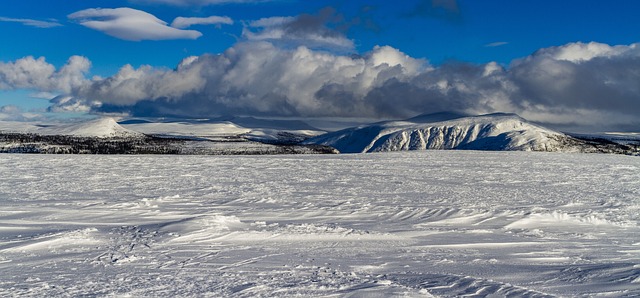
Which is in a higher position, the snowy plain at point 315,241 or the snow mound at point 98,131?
the snow mound at point 98,131

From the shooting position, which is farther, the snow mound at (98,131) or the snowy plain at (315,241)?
the snow mound at (98,131)

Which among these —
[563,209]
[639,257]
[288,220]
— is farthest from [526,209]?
[288,220]

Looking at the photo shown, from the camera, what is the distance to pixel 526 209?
21.2 m

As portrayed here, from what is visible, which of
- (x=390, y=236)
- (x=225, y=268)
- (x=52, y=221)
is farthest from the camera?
(x=52, y=221)

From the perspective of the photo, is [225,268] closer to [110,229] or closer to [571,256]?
[110,229]

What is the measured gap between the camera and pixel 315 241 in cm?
1434

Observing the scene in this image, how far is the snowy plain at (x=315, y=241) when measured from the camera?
398 inches

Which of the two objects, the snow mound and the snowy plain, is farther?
the snow mound

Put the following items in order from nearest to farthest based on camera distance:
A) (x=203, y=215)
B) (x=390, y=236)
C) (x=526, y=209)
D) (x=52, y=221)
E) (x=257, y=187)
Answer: (x=390, y=236)
(x=52, y=221)
(x=203, y=215)
(x=526, y=209)
(x=257, y=187)

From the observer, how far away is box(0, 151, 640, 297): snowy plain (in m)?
10.1

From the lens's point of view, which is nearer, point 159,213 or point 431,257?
point 431,257

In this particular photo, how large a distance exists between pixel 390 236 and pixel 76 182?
73.4 ft

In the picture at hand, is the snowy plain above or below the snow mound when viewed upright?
below

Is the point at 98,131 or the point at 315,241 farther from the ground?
the point at 98,131
